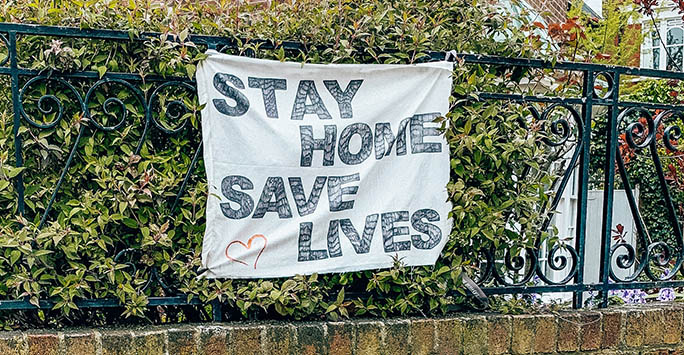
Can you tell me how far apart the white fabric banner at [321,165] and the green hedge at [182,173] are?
72mm

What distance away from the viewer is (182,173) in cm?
325

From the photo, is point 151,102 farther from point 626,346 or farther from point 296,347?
point 626,346

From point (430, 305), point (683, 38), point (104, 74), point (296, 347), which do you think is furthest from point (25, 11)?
point (683, 38)

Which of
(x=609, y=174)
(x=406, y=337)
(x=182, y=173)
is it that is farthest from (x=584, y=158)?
(x=182, y=173)

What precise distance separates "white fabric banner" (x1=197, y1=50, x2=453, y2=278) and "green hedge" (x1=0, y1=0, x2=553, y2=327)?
7 cm

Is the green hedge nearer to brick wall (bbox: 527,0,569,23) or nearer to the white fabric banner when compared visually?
the white fabric banner

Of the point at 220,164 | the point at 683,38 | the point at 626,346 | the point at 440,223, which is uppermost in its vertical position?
the point at 683,38

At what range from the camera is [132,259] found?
10.7 feet

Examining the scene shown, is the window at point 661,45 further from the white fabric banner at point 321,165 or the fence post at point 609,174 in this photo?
the white fabric banner at point 321,165

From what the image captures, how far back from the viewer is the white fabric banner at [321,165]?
3242 mm

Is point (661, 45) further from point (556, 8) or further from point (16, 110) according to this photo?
point (16, 110)

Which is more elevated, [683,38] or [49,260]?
[683,38]

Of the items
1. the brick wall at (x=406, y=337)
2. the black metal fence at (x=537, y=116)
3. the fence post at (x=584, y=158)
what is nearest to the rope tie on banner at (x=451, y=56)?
the black metal fence at (x=537, y=116)

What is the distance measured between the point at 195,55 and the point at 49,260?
3.33 ft
